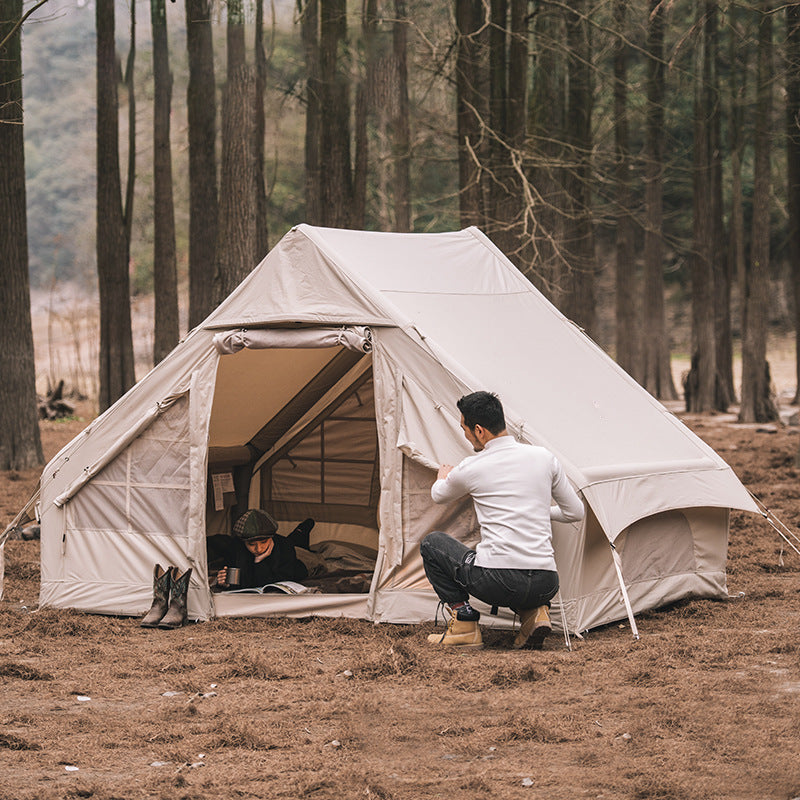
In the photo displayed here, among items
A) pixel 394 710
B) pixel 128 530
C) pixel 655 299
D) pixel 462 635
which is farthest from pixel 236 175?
pixel 655 299

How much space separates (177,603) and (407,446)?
1.49m

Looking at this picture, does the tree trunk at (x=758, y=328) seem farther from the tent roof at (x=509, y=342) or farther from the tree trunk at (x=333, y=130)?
the tent roof at (x=509, y=342)

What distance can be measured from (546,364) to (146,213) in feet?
106

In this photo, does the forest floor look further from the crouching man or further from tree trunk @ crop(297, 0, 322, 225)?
tree trunk @ crop(297, 0, 322, 225)

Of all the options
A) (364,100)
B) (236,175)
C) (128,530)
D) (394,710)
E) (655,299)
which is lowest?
(394,710)

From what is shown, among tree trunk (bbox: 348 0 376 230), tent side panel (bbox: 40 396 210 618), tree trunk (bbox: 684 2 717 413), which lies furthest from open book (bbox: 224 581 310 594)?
tree trunk (bbox: 684 2 717 413)

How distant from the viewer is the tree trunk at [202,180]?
14469 mm

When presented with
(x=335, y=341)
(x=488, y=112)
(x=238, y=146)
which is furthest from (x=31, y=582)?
(x=488, y=112)

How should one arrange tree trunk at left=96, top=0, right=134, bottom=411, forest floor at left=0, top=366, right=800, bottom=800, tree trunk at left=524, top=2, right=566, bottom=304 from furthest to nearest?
tree trunk at left=96, top=0, right=134, bottom=411 < tree trunk at left=524, top=2, right=566, bottom=304 < forest floor at left=0, top=366, right=800, bottom=800

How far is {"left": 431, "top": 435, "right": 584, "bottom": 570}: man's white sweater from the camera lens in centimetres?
532

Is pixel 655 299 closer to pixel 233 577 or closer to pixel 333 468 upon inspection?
pixel 333 468

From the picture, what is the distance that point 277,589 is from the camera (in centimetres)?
662

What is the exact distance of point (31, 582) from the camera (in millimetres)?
7500

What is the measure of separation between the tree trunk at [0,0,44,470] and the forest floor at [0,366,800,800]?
707cm
